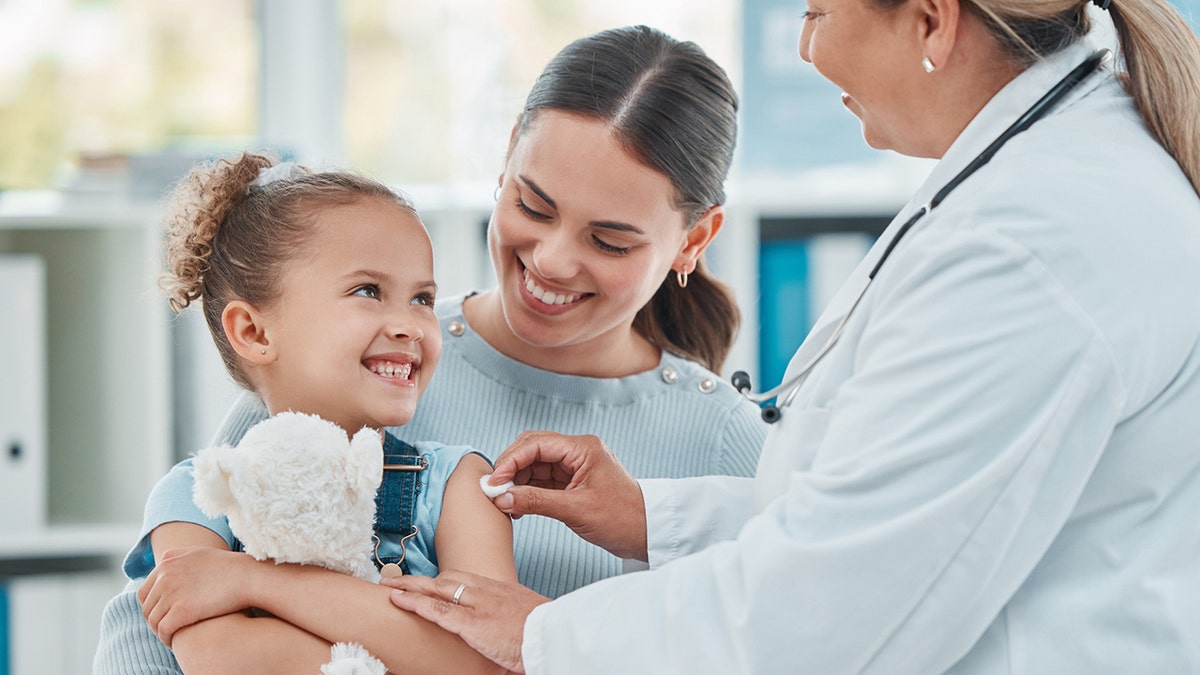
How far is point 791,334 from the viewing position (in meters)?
2.74

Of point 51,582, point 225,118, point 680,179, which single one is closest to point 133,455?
point 51,582

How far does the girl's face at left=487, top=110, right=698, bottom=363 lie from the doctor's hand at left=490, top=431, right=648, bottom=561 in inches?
8.5

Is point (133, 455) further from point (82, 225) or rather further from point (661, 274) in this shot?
point (661, 274)

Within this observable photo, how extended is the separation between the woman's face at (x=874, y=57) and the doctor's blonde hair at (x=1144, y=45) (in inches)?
0.9

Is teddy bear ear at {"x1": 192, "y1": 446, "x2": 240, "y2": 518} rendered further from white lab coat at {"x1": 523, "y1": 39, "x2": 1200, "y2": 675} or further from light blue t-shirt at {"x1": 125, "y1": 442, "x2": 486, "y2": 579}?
white lab coat at {"x1": 523, "y1": 39, "x2": 1200, "y2": 675}

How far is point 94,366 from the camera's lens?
2.76m

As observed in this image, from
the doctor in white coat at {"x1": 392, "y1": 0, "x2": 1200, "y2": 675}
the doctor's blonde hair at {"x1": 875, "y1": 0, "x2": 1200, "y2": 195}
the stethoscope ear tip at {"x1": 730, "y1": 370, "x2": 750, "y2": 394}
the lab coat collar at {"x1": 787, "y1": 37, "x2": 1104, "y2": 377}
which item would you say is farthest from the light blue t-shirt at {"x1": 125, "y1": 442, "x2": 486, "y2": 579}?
the doctor's blonde hair at {"x1": 875, "y1": 0, "x2": 1200, "y2": 195}

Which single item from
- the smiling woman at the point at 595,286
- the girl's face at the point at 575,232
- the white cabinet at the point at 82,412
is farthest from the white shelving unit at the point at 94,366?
the girl's face at the point at 575,232

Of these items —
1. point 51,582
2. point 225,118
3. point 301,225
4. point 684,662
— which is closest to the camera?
point 684,662

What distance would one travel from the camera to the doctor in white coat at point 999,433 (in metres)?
0.98

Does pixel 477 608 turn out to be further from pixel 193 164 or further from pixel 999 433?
pixel 193 164

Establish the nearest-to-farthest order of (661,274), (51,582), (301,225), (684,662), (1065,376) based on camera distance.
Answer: (1065,376) → (684,662) → (301,225) → (661,274) → (51,582)

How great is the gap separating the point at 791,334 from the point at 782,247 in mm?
199

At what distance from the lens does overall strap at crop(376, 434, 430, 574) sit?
4.40 ft
